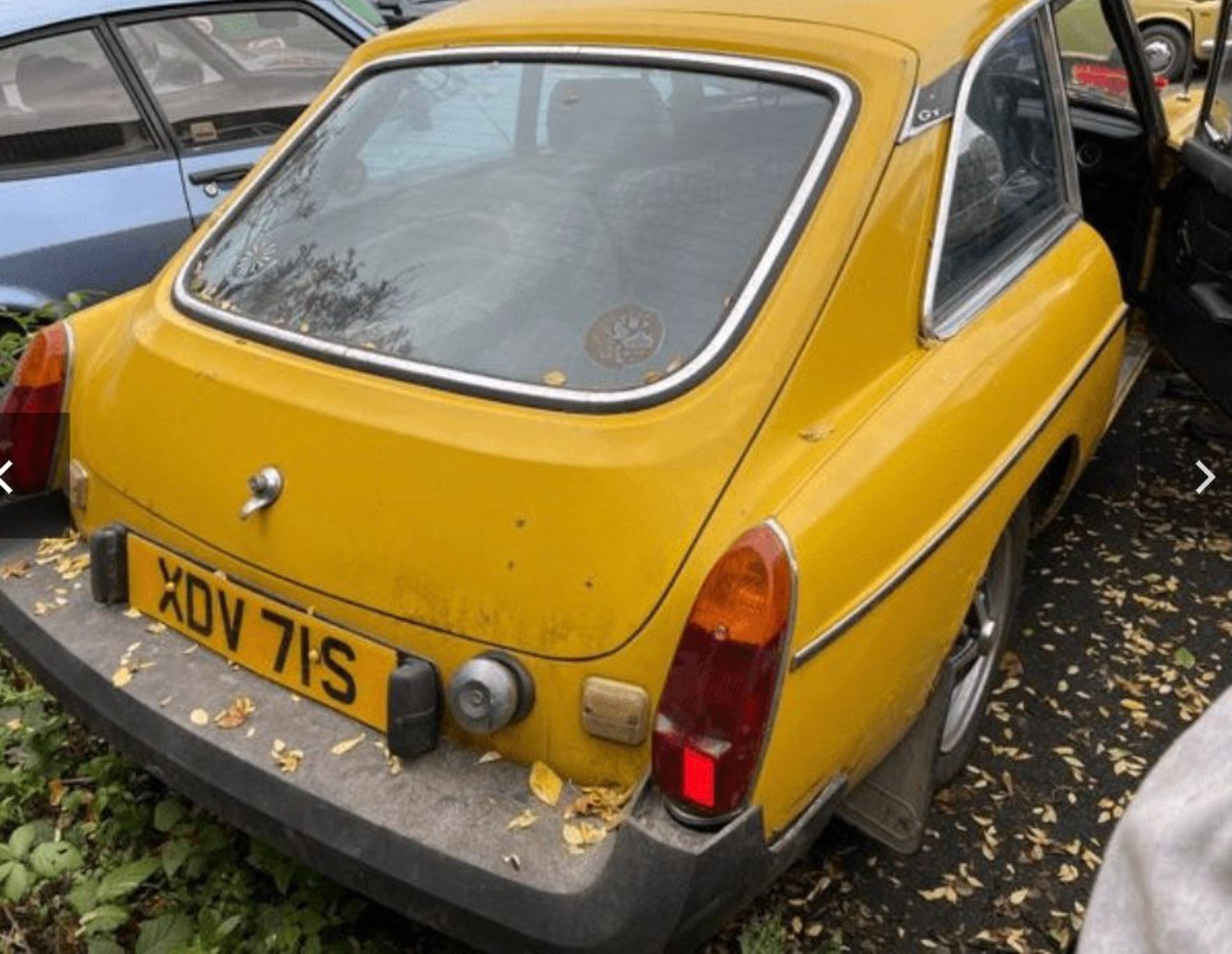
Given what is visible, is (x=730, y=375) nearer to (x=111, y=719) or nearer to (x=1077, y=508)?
(x=111, y=719)

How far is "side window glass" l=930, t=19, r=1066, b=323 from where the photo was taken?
8.14 feet

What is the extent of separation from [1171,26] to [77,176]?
31.4 ft

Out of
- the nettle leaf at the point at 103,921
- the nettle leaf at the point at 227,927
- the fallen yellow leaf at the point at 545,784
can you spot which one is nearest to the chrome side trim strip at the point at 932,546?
the fallen yellow leaf at the point at 545,784

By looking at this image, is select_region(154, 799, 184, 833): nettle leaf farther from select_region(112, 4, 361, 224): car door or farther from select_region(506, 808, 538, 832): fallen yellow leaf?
select_region(112, 4, 361, 224): car door

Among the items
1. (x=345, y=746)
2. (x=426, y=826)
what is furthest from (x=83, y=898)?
(x=426, y=826)

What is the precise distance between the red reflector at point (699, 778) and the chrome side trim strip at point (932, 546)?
0.64 feet

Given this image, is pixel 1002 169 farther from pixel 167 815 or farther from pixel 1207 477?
pixel 167 815

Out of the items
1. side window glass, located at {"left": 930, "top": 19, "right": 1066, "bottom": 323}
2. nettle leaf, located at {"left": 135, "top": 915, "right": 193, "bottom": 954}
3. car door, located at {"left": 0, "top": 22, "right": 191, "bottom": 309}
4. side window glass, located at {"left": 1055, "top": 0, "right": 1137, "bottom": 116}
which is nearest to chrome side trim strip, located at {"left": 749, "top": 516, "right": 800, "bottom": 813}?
side window glass, located at {"left": 930, "top": 19, "right": 1066, "bottom": 323}

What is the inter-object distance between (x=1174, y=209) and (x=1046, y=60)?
96 centimetres

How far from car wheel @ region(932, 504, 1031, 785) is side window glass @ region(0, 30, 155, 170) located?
3120 millimetres

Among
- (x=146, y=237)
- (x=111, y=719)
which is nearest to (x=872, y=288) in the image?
(x=111, y=719)

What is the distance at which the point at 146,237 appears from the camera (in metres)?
4.15

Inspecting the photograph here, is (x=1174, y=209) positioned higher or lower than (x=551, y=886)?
higher

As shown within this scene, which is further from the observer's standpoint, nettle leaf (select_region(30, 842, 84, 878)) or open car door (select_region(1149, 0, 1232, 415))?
open car door (select_region(1149, 0, 1232, 415))
